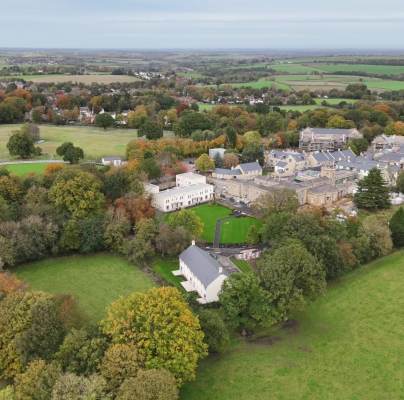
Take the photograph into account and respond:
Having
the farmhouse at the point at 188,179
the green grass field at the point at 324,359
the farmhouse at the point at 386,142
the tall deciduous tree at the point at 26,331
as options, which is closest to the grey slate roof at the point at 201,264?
the green grass field at the point at 324,359

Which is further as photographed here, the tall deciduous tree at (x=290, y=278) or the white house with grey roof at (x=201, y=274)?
the white house with grey roof at (x=201, y=274)

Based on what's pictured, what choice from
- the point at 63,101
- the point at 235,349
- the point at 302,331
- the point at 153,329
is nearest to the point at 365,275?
the point at 302,331

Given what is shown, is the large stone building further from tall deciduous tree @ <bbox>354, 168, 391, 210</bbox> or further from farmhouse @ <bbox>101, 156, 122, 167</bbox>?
farmhouse @ <bbox>101, 156, 122, 167</bbox>

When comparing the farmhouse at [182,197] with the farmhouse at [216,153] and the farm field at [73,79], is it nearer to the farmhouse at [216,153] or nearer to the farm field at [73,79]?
the farmhouse at [216,153]

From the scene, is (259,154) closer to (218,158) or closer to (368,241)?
(218,158)

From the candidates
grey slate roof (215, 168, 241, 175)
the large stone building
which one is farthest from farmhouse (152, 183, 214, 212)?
grey slate roof (215, 168, 241, 175)

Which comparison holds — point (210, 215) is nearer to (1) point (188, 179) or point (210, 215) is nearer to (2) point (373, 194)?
(1) point (188, 179)
